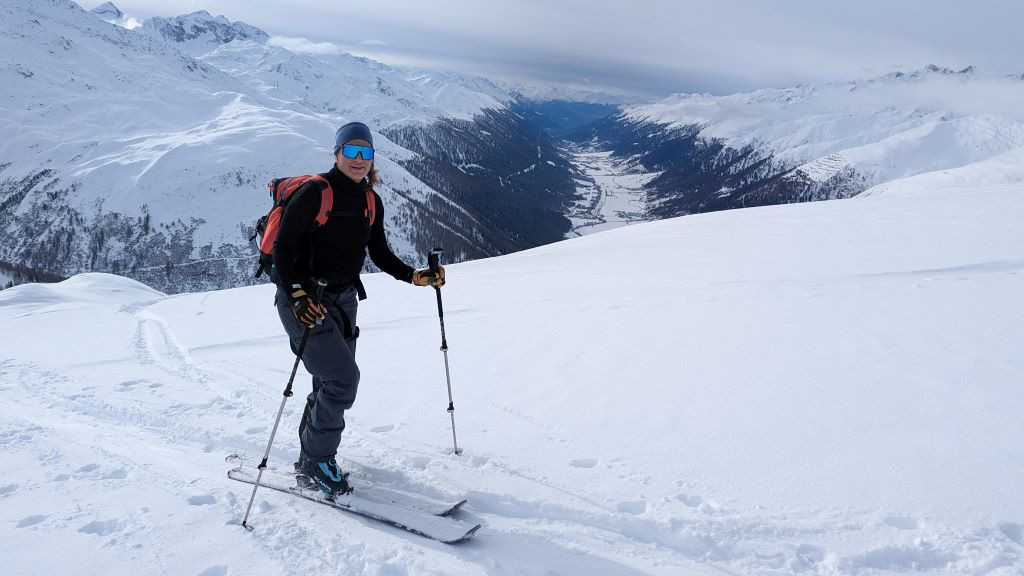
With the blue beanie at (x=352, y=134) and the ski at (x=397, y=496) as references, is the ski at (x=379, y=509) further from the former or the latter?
the blue beanie at (x=352, y=134)

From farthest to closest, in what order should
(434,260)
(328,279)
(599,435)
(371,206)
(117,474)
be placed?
(599,435), (434,260), (117,474), (371,206), (328,279)

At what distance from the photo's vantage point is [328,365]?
5090 millimetres

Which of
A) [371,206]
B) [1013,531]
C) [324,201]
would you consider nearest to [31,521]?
[324,201]

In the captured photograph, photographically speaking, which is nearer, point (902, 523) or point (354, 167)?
point (902, 523)

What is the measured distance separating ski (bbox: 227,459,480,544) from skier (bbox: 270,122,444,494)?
0.14m

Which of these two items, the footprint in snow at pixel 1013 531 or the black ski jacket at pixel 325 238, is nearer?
the footprint in snow at pixel 1013 531

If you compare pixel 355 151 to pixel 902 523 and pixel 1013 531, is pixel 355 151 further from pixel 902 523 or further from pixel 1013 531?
pixel 1013 531

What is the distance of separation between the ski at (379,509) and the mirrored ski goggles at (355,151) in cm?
333

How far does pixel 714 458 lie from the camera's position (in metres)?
5.68

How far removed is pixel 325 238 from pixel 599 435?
12.8 ft

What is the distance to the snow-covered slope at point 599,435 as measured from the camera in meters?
4.42

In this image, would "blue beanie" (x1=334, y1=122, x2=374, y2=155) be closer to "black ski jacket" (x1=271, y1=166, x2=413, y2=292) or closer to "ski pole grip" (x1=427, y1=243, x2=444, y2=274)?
"black ski jacket" (x1=271, y1=166, x2=413, y2=292)

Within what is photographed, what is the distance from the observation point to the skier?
465 centimetres

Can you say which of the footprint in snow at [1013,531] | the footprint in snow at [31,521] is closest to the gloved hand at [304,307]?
the footprint in snow at [31,521]
